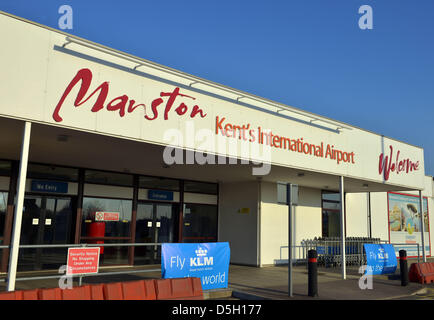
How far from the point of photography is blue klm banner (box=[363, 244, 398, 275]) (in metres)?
13.3

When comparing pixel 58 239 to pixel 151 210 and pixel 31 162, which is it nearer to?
pixel 31 162

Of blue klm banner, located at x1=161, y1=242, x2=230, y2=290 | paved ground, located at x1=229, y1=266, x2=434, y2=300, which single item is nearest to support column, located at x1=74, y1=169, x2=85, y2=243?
paved ground, located at x1=229, y1=266, x2=434, y2=300

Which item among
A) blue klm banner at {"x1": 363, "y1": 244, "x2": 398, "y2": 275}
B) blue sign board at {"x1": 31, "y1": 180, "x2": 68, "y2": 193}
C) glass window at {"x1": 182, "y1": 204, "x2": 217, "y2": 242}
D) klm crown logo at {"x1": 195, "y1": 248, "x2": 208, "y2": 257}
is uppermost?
blue sign board at {"x1": 31, "y1": 180, "x2": 68, "y2": 193}

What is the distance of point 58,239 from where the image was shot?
13305mm

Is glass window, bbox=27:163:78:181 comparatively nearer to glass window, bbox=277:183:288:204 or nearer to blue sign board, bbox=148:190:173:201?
blue sign board, bbox=148:190:173:201

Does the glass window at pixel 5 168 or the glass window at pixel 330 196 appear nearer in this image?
the glass window at pixel 5 168

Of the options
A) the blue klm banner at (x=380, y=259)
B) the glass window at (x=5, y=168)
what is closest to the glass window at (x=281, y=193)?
the blue klm banner at (x=380, y=259)

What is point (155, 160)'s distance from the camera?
12250 millimetres

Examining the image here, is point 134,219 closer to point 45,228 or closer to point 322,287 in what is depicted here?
point 45,228

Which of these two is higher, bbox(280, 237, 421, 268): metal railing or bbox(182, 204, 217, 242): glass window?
bbox(182, 204, 217, 242): glass window

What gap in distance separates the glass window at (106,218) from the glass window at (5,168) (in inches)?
99.1

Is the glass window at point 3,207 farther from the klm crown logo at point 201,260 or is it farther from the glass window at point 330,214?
the glass window at point 330,214

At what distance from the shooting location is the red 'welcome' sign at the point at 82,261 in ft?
28.0

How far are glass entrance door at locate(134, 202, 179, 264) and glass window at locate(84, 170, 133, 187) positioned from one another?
1.01m
